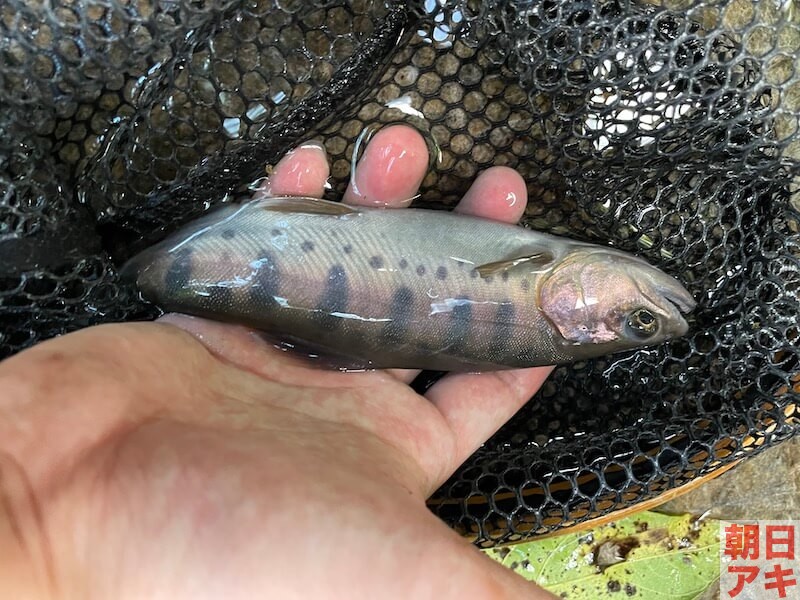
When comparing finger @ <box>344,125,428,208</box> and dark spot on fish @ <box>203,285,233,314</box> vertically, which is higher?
finger @ <box>344,125,428,208</box>

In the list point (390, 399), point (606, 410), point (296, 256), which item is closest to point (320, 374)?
point (390, 399)

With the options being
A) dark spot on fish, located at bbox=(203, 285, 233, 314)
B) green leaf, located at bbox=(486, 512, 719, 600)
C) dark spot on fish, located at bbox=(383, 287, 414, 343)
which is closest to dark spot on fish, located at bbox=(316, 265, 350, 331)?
dark spot on fish, located at bbox=(383, 287, 414, 343)

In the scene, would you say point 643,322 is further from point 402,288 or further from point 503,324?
point 402,288

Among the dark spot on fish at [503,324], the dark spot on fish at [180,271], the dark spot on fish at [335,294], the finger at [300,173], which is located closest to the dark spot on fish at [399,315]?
the dark spot on fish at [335,294]

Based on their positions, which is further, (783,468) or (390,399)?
(783,468)

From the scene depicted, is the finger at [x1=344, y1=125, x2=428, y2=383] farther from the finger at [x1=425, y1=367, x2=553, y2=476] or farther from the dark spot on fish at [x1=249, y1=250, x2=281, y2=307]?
the dark spot on fish at [x1=249, y1=250, x2=281, y2=307]

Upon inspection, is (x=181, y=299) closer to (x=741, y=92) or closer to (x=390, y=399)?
(x=390, y=399)

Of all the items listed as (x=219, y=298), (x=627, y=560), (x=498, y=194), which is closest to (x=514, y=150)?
(x=498, y=194)
